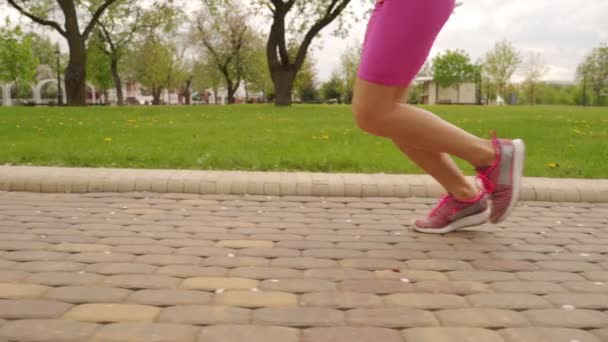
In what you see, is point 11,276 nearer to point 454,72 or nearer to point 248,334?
point 248,334

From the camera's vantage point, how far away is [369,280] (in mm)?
2549

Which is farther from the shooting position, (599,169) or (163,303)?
(599,169)

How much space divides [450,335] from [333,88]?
75.7 m

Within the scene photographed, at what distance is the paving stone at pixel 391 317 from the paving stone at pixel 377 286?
234 millimetres

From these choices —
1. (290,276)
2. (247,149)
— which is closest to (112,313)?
(290,276)

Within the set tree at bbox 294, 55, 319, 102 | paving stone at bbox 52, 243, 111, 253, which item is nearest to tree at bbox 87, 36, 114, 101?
tree at bbox 294, 55, 319, 102

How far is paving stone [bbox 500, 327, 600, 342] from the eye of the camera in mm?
1925

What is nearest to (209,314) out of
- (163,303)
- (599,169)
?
(163,303)

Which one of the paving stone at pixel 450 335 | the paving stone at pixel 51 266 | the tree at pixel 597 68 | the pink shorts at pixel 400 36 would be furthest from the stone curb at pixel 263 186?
the tree at pixel 597 68

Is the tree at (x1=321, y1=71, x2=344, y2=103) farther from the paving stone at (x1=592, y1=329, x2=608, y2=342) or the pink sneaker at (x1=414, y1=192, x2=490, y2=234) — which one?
the paving stone at (x1=592, y1=329, x2=608, y2=342)

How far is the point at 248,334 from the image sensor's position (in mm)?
1912

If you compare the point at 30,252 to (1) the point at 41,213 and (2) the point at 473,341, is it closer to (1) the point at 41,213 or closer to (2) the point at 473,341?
(1) the point at 41,213

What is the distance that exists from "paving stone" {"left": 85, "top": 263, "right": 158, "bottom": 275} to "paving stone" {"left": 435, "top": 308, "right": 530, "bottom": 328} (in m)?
1.40

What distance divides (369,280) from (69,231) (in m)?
2.00
